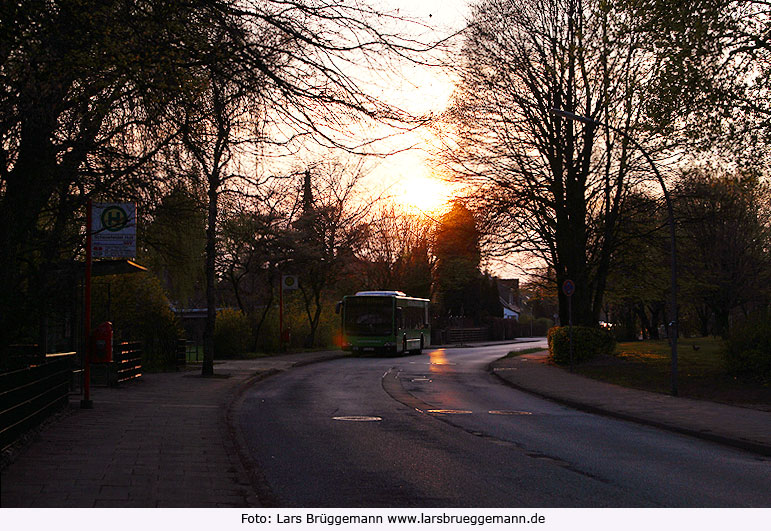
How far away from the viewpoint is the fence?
8383 mm

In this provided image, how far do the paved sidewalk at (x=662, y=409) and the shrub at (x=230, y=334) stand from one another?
507 inches

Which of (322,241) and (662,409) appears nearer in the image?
(662,409)

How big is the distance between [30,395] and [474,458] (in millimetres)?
5449

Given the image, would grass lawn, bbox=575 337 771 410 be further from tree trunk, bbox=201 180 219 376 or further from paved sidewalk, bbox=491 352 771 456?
tree trunk, bbox=201 180 219 376

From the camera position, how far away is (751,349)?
19266mm

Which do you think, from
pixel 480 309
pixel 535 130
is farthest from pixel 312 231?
pixel 480 309

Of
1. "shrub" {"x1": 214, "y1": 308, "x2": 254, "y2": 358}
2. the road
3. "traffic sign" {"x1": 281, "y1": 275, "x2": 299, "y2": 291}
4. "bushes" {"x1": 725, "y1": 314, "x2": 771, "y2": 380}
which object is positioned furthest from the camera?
"traffic sign" {"x1": 281, "y1": 275, "x2": 299, "y2": 291}

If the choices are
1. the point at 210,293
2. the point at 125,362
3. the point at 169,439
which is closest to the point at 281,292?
the point at 210,293

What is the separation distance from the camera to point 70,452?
29.3ft

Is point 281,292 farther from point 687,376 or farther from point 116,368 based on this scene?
point 687,376

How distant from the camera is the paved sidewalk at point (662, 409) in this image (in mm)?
12234

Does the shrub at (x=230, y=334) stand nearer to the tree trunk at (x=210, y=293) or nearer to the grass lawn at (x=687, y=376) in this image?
the tree trunk at (x=210, y=293)

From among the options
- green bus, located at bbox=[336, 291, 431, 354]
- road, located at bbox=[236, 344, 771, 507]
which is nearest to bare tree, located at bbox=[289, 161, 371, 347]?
green bus, located at bbox=[336, 291, 431, 354]

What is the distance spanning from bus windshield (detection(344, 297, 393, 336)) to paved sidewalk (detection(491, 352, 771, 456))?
48.7 feet
